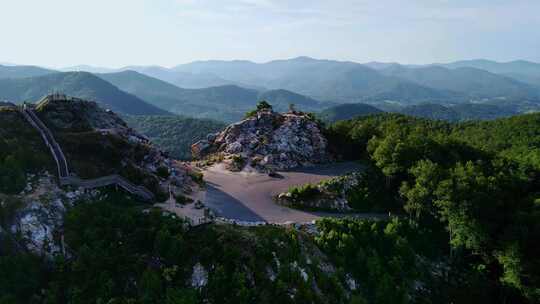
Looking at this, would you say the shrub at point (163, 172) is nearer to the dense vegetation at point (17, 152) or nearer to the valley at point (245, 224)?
the valley at point (245, 224)

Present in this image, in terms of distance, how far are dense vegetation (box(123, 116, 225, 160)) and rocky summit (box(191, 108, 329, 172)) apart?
5709 cm

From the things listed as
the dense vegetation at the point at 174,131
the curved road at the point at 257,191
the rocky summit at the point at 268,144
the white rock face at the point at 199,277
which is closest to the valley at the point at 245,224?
the white rock face at the point at 199,277

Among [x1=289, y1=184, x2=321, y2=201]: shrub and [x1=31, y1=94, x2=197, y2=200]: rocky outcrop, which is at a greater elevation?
[x1=31, y1=94, x2=197, y2=200]: rocky outcrop

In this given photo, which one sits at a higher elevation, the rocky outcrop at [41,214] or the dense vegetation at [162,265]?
the rocky outcrop at [41,214]

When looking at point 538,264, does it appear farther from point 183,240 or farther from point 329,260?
point 183,240

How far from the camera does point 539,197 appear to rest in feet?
103

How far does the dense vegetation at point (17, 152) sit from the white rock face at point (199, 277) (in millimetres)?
16391

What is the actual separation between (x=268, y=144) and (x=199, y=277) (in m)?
29.6

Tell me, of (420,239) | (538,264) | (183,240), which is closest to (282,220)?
(183,240)

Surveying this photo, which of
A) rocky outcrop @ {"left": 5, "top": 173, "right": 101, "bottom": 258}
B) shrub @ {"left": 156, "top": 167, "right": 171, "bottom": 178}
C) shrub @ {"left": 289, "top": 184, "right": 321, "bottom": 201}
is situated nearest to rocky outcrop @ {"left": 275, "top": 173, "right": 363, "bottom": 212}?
shrub @ {"left": 289, "top": 184, "right": 321, "bottom": 201}

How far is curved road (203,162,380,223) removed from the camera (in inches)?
1264

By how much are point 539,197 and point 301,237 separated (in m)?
23.2

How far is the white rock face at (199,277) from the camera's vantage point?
22.9 meters

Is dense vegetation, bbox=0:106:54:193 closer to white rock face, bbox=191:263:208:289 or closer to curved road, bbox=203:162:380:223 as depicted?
curved road, bbox=203:162:380:223
